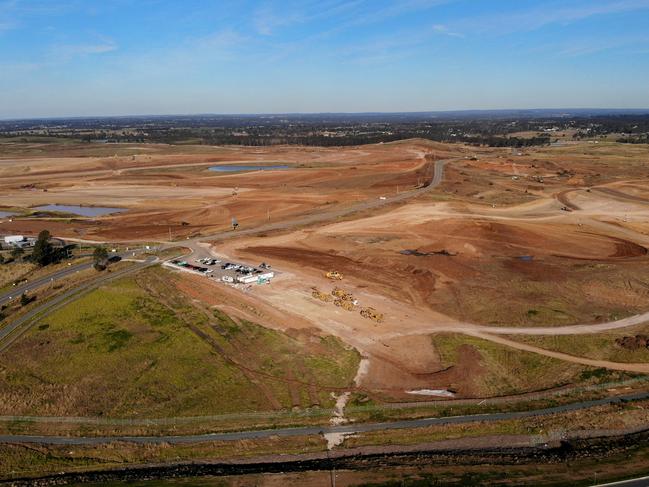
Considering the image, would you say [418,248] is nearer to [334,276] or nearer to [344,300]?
[334,276]

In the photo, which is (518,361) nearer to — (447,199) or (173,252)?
(173,252)

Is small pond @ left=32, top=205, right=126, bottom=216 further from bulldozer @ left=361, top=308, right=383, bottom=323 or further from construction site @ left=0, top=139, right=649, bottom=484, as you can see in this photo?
bulldozer @ left=361, top=308, right=383, bottom=323

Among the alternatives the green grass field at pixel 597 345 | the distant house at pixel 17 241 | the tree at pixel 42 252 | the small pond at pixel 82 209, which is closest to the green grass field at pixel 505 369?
the green grass field at pixel 597 345

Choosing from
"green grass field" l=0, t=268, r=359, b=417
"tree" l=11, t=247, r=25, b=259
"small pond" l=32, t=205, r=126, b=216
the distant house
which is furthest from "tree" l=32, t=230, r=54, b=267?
"small pond" l=32, t=205, r=126, b=216

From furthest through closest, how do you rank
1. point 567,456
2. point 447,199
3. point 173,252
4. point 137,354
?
point 447,199
point 173,252
point 137,354
point 567,456

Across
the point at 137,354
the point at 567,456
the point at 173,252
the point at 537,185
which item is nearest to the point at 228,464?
the point at 137,354

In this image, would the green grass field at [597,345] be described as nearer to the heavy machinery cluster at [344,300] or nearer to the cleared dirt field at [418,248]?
the cleared dirt field at [418,248]
